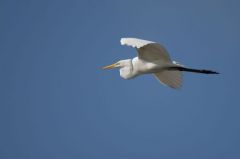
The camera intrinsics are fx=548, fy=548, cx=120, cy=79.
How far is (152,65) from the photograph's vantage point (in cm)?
1389

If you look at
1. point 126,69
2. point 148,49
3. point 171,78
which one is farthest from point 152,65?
point 171,78

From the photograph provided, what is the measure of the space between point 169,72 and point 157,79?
1.40ft

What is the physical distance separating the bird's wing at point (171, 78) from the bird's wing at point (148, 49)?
4.76 ft

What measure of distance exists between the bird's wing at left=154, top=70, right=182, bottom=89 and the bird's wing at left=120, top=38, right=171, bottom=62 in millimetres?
1450

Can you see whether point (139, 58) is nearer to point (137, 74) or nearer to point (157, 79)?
point (137, 74)

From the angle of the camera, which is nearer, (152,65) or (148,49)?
(148,49)

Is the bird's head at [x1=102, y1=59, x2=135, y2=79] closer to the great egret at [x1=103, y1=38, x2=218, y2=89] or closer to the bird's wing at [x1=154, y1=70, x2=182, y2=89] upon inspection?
the great egret at [x1=103, y1=38, x2=218, y2=89]

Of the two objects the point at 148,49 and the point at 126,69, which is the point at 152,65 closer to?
the point at 148,49

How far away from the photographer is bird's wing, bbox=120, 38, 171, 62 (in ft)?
40.9

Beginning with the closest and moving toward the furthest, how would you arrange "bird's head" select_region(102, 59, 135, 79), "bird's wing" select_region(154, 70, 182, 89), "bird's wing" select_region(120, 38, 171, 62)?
"bird's wing" select_region(120, 38, 171, 62)
"bird's head" select_region(102, 59, 135, 79)
"bird's wing" select_region(154, 70, 182, 89)

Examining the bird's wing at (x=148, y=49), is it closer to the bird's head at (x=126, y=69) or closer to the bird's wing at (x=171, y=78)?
the bird's head at (x=126, y=69)

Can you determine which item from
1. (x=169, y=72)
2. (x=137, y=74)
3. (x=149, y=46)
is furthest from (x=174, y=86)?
(x=149, y=46)

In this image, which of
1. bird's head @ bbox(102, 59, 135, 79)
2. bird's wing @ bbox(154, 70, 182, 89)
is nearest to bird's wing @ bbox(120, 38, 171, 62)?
bird's head @ bbox(102, 59, 135, 79)

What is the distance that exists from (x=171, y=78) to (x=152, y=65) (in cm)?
148
